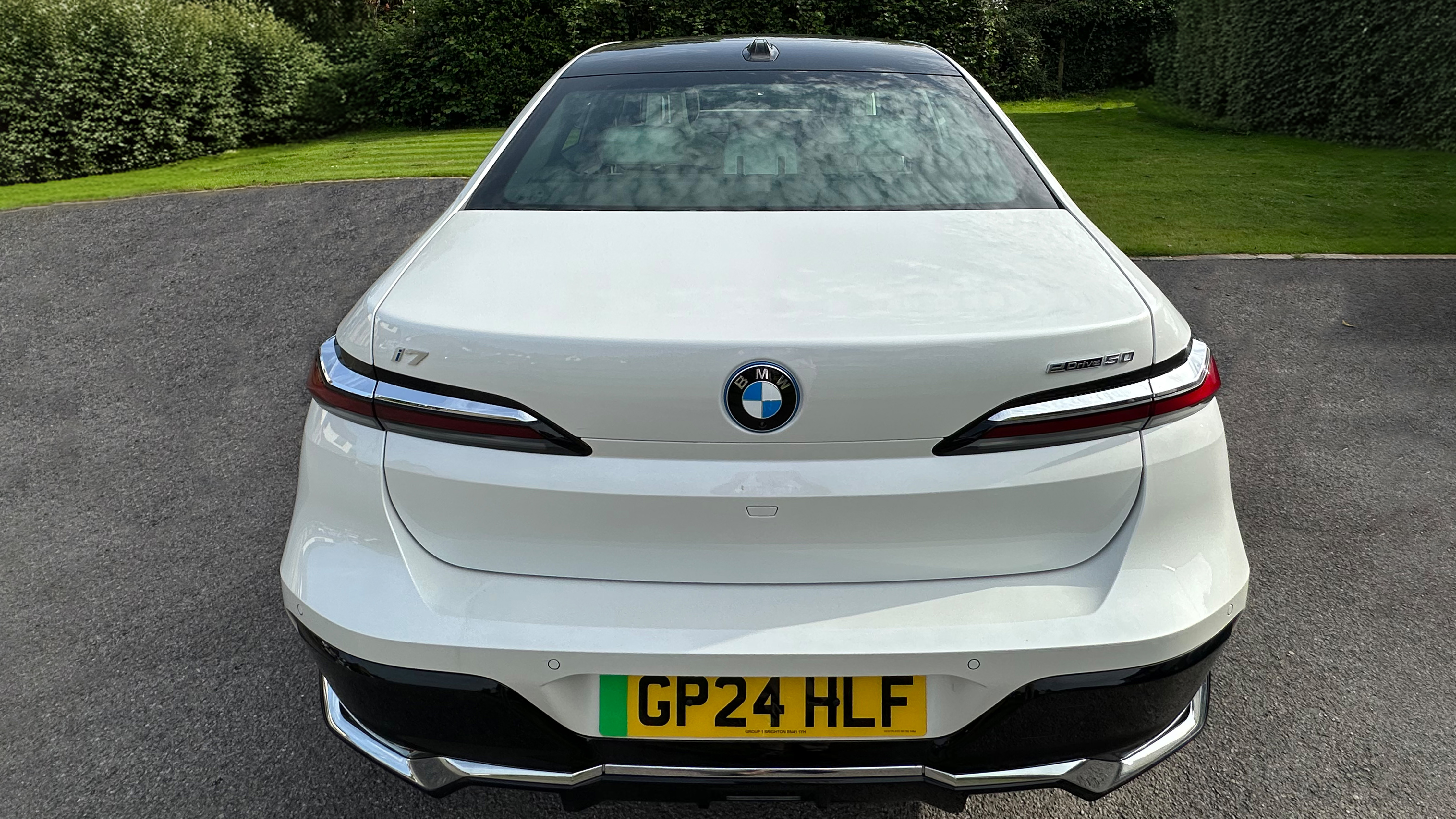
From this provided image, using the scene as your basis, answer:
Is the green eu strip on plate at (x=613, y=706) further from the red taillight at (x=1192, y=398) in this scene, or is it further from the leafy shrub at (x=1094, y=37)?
the leafy shrub at (x=1094, y=37)

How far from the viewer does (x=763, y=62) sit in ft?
9.61

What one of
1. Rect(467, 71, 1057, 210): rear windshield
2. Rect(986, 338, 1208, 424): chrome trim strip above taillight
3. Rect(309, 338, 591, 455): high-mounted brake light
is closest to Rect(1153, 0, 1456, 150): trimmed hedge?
Rect(467, 71, 1057, 210): rear windshield

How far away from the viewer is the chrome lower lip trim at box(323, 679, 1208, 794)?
1.68 metres

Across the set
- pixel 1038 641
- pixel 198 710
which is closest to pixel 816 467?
pixel 1038 641

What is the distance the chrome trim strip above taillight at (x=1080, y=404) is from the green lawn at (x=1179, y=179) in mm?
5925

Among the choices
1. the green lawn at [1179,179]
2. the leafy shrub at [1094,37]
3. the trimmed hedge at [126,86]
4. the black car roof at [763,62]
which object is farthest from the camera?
the leafy shrub at [1094,37]

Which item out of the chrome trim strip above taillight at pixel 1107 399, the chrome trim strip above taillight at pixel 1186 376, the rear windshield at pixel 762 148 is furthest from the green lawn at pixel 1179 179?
the chrome trim strip above taillight at pixel 1107 399

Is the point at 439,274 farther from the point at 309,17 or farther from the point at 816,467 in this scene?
the point at 309,17

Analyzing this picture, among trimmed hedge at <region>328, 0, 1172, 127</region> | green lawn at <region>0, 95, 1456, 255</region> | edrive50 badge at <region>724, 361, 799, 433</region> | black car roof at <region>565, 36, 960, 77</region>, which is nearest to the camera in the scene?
edrive50 badge at <region>724, 361, 799, 433</region>

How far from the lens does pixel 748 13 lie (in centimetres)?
1500

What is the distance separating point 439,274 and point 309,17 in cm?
2315

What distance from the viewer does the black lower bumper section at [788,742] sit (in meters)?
1.66

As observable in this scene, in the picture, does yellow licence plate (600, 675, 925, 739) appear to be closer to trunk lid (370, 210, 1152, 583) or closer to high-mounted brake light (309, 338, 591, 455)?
trunk lid (370, 210, 1152, 583)

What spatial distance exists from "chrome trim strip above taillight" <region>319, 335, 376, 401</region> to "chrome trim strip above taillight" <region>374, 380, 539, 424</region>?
0.08 feet
